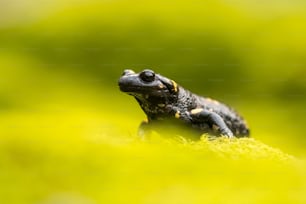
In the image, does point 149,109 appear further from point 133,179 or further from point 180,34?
point 180,34

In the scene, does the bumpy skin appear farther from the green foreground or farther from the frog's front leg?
the green foreground

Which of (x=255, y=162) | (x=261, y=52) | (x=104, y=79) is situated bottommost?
(x=255, y=162)

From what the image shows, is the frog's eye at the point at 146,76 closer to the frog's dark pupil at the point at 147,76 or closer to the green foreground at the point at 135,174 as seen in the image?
the frog's dark pupil at the point at 147,76

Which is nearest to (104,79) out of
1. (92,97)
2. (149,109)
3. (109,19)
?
(92,97)

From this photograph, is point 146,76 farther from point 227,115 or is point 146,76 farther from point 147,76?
point 227,115

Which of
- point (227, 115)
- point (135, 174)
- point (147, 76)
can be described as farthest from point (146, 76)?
point (135, 174)

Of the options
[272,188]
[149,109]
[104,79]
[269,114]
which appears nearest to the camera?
[272,188]

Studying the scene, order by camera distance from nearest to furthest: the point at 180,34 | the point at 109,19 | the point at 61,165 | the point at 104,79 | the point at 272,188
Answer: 1. the point at 272,188
2. the point at 61,165
3. the point at 104,79
4. the point at 180,34
5. the point at 109,19

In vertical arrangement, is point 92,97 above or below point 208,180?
above
